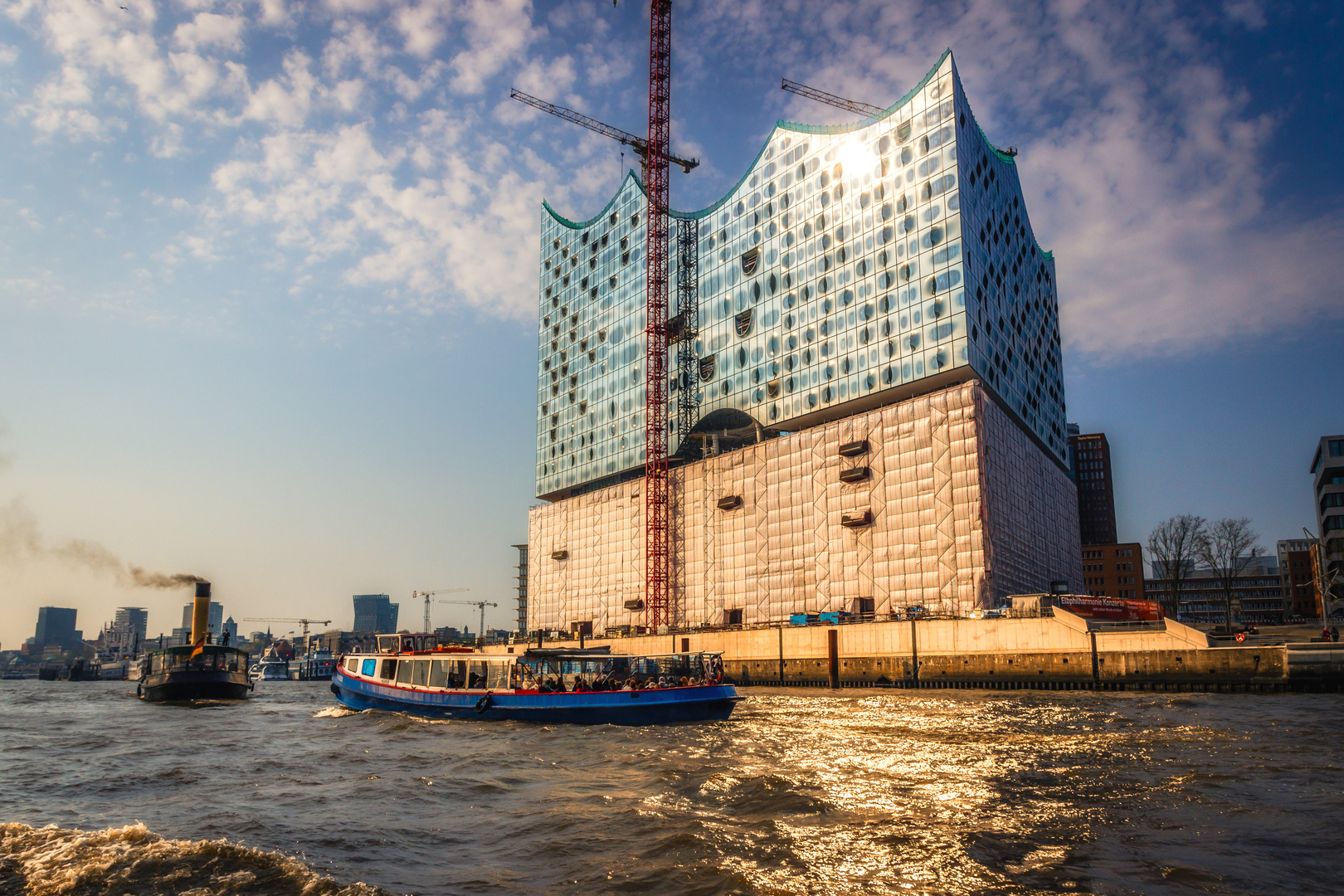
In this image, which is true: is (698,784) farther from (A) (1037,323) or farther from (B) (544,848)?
(A) (1037,323)

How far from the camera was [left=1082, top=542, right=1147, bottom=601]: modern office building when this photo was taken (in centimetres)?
16400

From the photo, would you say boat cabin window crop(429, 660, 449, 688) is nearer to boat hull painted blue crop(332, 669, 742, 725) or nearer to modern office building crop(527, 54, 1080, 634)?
boat hull painted blue crop(332, 669, 742, 725)

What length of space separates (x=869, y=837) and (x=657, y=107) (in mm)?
93792

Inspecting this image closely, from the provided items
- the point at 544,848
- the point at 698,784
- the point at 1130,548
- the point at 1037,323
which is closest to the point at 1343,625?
the point at 1037,323

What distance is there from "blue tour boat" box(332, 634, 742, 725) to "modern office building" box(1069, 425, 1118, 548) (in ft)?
541

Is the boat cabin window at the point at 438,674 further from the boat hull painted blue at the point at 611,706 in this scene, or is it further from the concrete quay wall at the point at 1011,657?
the concrete quay wall at the point at 1011,657

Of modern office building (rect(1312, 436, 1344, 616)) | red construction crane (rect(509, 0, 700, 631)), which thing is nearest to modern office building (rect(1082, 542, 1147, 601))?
modern office building (rect(1312, 436, 1344, 616))

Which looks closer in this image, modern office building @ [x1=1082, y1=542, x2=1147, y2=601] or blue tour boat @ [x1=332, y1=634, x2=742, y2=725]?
blue tour boat @ [x1=332, y1=634, x2=742, y2=725]

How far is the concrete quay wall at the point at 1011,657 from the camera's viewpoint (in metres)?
45.5

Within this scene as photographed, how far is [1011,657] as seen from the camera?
55500 millimetres

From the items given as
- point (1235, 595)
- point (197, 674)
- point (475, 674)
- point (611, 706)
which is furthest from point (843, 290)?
point (1235, 595)

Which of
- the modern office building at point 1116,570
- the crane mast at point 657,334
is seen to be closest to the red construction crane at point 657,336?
the crane mast at point 657,334

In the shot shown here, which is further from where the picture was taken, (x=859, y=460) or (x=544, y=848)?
(x=859, y=460)

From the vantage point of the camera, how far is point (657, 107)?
97.5m
